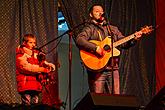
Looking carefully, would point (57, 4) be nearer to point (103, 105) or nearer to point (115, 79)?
point (115, 79)

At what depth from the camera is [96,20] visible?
5863mm

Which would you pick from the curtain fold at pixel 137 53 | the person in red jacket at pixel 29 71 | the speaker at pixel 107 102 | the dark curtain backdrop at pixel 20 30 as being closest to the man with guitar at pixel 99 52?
the person in red jacket at pixel 29 71

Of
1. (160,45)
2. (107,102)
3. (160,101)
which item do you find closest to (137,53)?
(160,45)

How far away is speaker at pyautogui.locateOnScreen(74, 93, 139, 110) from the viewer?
4.28 meters

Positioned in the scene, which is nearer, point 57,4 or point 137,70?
point 57,4

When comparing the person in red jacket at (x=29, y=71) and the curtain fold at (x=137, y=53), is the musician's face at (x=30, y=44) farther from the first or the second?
the curtain fold at (x=137, y=53)

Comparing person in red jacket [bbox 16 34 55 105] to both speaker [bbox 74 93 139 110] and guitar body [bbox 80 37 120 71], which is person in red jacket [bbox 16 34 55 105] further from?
speaker [bbox 74 93 139 110]

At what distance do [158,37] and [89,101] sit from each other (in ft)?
11.9

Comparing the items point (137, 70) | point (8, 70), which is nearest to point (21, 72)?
point (8, 70)

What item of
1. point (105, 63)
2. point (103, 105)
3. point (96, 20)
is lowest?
point (103, 105)

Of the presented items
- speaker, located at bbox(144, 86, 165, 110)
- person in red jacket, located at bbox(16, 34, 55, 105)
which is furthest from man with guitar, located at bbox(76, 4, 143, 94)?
speaker, located at bbox(144, 86, 165, 110)

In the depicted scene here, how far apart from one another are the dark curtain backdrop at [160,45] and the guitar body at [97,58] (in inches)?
78.7

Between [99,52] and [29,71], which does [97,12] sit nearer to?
[99,52]

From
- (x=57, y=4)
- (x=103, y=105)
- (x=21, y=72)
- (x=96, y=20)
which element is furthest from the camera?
(x=57, y=4)
